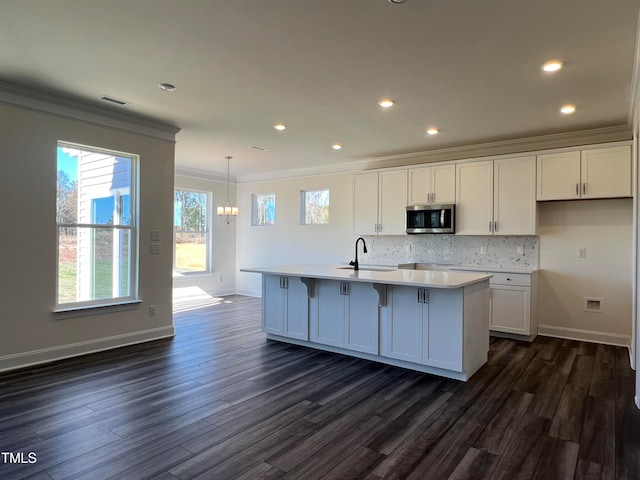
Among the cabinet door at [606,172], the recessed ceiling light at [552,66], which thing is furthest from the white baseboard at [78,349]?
the cabinet door at [606,172]

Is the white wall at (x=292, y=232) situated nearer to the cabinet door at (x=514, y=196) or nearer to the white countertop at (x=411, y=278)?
the cabinet door at (x=514, y=196)

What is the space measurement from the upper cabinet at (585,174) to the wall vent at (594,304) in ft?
4.21

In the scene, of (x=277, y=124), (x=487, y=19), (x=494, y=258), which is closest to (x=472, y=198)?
(x=494, y=258)

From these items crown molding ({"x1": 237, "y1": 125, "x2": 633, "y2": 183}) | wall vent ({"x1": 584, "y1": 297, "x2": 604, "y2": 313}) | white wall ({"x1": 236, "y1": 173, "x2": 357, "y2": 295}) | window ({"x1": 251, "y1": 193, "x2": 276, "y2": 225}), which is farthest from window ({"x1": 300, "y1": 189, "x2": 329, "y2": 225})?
wall vent ({"x1": 584, "y1": 297, "x2": 604, "y2": 313})

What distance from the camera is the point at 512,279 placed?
4898mm

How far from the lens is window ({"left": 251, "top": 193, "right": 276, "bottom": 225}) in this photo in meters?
8.24

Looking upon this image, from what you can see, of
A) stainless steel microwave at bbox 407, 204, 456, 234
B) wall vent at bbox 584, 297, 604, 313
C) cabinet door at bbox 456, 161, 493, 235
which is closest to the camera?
wall vent at bbox 584, 297, 604, 313

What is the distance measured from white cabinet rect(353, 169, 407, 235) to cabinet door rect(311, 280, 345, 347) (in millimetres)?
2211

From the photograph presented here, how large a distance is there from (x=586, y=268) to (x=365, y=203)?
314cm

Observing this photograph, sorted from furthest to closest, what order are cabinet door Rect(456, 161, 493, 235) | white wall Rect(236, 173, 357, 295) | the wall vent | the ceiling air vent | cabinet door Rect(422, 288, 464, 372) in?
1. white wall Rect(236, 173, 357, 295)
2. cabinet door Rect(456, 161, 493, 235)
3. the wall vent
4. the ceiling air vent
5. cabinet door Rect(422, 288, 464, 372)

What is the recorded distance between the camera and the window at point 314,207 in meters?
7.48

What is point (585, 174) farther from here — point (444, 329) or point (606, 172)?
point (444, 329)

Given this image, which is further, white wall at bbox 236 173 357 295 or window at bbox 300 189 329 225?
window at bbox 300 189 329 225

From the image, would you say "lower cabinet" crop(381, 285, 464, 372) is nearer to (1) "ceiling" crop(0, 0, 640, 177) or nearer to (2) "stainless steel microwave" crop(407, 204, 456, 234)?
(1) "ceiling" crop(0, 0, 640, 177)
